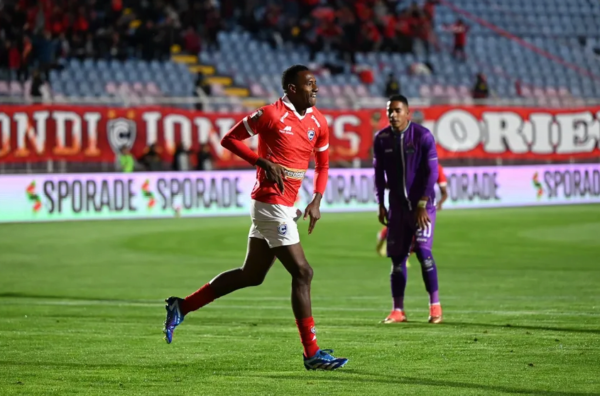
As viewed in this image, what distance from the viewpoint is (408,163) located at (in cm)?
1083

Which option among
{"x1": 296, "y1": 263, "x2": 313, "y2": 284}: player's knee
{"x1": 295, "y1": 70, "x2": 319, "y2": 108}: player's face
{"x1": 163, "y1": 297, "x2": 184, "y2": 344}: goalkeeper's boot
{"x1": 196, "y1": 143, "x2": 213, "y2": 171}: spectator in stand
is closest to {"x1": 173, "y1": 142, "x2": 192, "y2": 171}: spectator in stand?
{"x1": 196, "y1": 143, "x2": 213, "y2": 171}: spectator in stand

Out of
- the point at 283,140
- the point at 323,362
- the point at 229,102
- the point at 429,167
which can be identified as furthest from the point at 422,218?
the point at 229,102

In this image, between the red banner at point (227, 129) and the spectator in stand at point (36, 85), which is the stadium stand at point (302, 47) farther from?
the red banner at point (227, 129)

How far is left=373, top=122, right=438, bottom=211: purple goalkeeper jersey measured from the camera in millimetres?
10750

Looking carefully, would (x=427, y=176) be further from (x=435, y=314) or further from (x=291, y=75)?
(x=291, y=75)

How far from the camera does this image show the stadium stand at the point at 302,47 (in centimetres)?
3011

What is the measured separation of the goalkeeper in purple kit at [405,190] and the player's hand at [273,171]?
298cm

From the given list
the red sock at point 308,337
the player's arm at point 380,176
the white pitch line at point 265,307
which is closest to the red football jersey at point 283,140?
the red sock at point 308,337

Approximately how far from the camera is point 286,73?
8.02 metres

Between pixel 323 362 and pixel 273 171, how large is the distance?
136cm

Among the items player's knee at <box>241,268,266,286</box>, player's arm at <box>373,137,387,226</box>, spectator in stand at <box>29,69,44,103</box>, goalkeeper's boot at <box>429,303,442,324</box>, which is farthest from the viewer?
spectator in stand at <box>29,69,44,103</box>

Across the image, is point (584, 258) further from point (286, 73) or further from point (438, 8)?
point (438, 8)

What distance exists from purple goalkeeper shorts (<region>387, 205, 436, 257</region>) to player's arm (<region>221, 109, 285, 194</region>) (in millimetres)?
3082

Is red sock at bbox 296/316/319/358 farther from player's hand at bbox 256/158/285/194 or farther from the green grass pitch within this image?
→ player's hand at bbox 256/158/285/194
